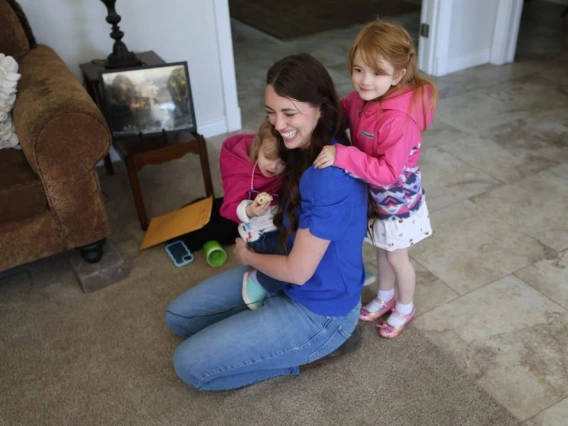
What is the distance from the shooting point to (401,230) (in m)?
1.59

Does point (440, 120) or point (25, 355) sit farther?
point (440, 120)

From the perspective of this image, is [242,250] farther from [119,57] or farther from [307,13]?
[307,13]

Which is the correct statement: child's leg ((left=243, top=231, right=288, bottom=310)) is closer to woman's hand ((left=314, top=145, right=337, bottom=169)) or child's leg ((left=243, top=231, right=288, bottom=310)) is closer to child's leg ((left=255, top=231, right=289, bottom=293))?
child's leg ((left=255, top=231, right=289, bottom=293))

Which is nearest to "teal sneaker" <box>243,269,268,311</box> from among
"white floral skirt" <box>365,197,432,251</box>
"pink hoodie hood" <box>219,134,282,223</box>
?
"pink hoodie hood" <box>219,134,282,223</box>

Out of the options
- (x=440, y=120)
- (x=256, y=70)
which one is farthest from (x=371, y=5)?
(x=440, y=120)

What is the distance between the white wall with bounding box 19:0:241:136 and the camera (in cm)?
252

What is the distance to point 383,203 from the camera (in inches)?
61.2

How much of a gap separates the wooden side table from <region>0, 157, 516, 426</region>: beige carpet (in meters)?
0.40

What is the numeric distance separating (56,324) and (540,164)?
2129 millimetres

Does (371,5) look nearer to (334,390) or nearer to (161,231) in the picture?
(161,231)

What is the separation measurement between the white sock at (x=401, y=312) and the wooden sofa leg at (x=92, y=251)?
1.03m

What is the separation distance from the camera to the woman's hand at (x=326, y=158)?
1296mm

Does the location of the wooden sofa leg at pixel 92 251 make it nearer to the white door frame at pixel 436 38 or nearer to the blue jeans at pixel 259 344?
the blue jeans at pixel 259 344

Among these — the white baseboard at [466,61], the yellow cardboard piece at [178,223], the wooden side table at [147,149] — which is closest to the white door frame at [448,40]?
the white baseboard at [466,61]
